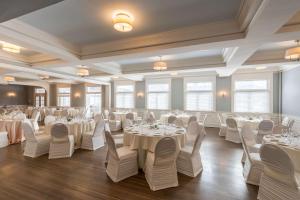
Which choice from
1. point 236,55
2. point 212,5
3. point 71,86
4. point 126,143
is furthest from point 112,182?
point 71,86

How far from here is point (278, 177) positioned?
2.40 metres

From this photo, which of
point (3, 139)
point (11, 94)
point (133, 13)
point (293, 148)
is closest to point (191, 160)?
point (293, 148)

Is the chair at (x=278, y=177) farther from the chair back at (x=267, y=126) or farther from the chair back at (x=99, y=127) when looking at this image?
the chair back at (x=99, y=127)

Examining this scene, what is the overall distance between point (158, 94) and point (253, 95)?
18.6ft

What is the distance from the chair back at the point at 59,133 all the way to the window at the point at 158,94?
7.37 metres

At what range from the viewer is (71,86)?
1455cm

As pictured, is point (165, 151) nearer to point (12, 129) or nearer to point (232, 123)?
point (232, 123)

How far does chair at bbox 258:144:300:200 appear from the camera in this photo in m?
2.24

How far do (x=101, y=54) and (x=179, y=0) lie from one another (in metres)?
3.09

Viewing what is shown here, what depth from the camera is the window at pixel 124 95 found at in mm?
12289

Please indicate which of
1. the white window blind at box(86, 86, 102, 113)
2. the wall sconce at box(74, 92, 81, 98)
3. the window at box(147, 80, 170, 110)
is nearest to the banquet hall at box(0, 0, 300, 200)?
the window at box(147, 80, 170, 110)

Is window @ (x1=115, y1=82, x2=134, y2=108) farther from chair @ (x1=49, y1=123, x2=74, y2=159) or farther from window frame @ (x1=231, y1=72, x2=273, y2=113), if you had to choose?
chair @ (x1=49, y1=123, x2=74, y2=159)

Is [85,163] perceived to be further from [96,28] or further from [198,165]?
[96,28]

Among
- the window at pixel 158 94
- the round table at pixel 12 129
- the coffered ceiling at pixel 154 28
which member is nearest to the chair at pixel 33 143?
the round table at pixel 12 129
